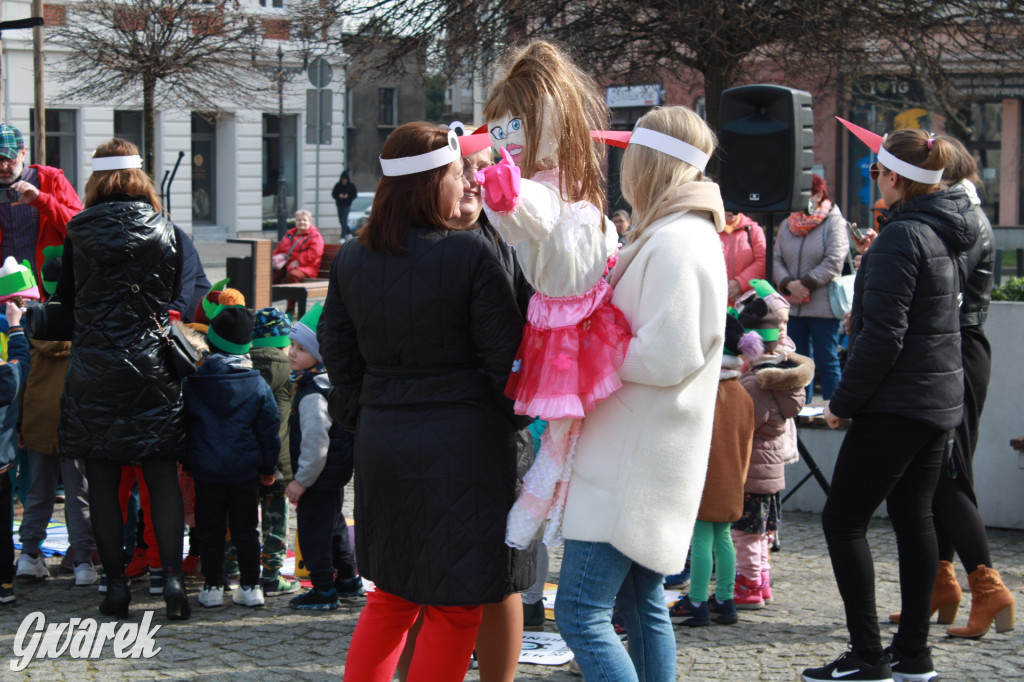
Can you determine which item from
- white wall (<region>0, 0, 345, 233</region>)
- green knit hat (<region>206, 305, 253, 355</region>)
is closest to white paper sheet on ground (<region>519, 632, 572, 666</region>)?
green knit hat (<region>206, 305, 253, 355</region>)

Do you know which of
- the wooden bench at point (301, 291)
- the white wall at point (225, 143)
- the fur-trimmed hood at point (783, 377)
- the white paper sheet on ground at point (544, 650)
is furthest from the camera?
the white wall at point (225, 143)

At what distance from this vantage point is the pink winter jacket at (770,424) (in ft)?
16.4

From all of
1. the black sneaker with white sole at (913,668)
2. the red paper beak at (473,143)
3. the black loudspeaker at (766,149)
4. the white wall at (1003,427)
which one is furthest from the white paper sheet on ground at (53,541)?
the black loudspeaker at (766,149)

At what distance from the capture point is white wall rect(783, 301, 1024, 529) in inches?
249

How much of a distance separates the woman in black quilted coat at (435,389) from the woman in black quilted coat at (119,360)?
1.75m

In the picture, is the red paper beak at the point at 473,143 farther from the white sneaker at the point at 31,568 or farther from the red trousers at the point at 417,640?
the white sneaker at the point at 31,568

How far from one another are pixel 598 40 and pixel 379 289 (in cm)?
932

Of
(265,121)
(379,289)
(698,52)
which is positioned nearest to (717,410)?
(379,289)

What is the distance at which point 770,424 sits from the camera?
5035 mm

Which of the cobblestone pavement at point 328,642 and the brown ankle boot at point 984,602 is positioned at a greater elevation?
the brown ankle boot at point 984,602

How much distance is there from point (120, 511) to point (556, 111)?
272 centimetres

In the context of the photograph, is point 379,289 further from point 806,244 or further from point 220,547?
point 806,244

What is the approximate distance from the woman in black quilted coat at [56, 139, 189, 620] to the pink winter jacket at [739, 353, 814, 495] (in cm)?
236

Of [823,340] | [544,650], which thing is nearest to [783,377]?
[544,650]
